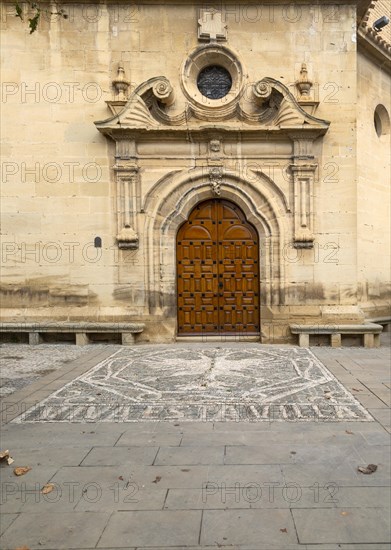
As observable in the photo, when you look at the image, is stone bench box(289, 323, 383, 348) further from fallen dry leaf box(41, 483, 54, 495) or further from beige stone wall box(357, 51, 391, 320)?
fallen dry leaf box(41, 483, 54, 495)

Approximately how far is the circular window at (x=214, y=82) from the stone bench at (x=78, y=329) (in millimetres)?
5458

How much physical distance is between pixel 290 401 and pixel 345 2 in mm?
9005

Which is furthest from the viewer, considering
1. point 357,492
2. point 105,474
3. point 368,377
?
point 368,377

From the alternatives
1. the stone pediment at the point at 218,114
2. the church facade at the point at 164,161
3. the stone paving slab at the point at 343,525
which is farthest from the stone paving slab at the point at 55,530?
the stone pediment at the point at 218,114

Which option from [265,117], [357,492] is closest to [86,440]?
[357,492]

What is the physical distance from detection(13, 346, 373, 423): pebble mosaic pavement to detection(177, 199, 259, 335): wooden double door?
76.2 inches

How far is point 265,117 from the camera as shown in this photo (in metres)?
9.76

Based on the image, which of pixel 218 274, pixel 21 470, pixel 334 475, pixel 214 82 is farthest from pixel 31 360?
pixel 214 82

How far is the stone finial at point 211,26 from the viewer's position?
970 centimetres

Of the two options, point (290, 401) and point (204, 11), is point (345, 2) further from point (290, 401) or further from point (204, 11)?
point (290, 401)

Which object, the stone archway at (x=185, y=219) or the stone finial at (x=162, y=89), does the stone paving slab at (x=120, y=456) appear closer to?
the stone archway at (x=185, y=219)

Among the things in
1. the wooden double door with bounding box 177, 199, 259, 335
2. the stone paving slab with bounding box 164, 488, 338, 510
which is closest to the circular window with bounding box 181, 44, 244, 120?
the wooden double door with bounding box 177, 199, 259, 335

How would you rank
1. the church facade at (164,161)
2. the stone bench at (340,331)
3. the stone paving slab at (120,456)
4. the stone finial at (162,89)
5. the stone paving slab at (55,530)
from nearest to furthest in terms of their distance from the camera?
the stone paving slab at (55,530) → the stone paving slab at (120,456) → the stone bench at (340,331) → the stone finial at (162,89) → the church facade at (164,161)

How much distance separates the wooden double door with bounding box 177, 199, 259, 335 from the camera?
32.7ft
